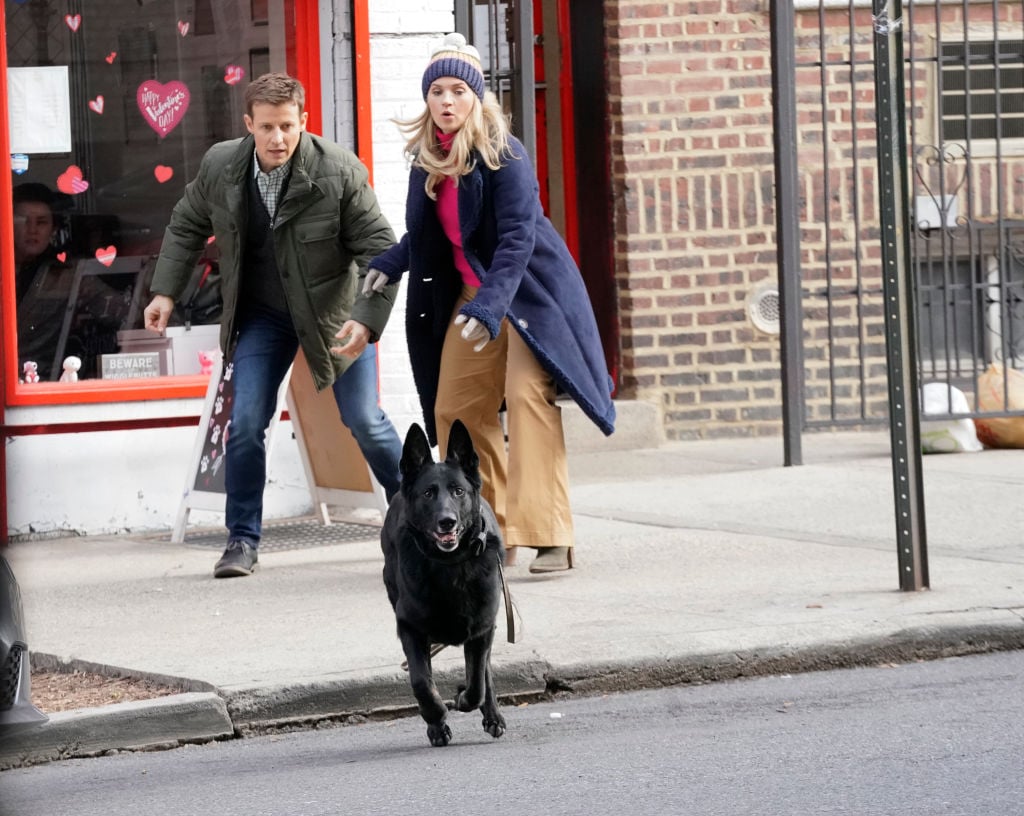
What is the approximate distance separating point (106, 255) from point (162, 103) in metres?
0.79

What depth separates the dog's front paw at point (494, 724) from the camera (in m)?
5.18

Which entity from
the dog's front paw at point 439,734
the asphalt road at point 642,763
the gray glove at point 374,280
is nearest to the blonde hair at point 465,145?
the gray glove at point 374,280

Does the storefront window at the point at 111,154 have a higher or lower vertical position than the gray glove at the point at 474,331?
higher

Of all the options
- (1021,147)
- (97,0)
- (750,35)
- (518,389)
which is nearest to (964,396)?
(1021,147)

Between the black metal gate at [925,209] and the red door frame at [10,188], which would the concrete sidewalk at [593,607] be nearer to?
the red door frame at [10,188]

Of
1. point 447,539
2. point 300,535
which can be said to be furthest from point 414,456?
point 300,535

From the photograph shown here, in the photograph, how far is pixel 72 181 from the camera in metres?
8.88

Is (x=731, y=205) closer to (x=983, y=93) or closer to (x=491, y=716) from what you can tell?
(x=983, y=93)

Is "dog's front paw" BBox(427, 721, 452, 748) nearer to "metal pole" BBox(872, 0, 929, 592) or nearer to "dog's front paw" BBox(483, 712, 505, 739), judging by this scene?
"dog's front paw" BBox(483, 712, 505, 739)

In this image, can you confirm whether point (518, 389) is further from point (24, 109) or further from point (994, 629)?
point (24, 109)

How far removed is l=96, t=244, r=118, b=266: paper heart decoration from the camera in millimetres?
8961

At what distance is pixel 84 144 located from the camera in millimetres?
8891

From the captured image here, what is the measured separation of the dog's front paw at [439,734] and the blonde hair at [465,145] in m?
2.34

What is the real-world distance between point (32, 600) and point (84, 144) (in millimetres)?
2726
